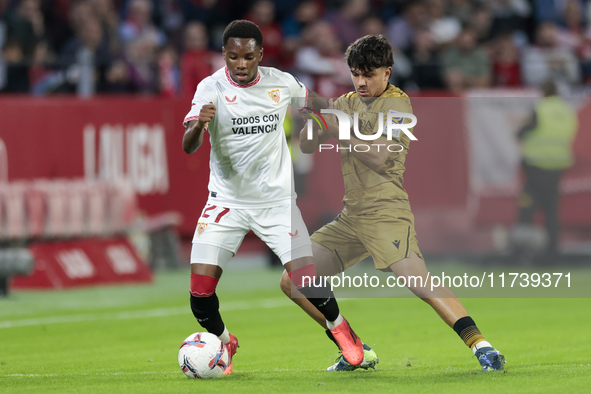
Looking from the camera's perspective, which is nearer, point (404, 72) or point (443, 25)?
point (404, 72)

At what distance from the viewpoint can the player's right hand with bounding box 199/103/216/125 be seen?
5.81m

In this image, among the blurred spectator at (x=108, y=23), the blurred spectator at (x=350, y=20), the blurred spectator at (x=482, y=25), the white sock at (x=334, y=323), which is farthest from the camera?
the blurred spectator at (x=482, y=25)

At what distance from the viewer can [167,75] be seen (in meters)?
14.4

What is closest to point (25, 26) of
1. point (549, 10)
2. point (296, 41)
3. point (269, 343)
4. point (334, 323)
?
point (296, 41)

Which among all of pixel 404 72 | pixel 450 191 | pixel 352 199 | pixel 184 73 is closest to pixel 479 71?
pixel 404 72

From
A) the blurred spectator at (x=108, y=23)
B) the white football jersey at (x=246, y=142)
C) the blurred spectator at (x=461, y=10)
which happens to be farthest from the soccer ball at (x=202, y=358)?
the blurred spectator at (x=461, y=10)

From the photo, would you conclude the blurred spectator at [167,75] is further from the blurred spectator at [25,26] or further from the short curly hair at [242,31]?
the short curly hair at [242,31]

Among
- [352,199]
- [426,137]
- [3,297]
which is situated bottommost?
[3,297]

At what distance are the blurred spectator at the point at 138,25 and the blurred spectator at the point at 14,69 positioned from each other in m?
2.16

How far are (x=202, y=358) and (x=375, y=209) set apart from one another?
150 centimetres

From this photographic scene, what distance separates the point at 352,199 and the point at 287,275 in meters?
0.68

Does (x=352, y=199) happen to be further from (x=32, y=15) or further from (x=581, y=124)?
(x=581, y=124)

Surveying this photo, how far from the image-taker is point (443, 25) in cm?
1705

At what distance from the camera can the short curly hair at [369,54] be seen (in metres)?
6.08
